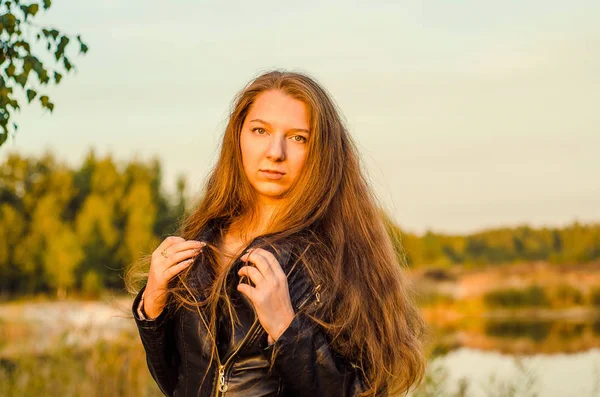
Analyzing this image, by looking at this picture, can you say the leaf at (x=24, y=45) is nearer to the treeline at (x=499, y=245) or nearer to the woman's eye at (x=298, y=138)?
the woman's eye at (x=298, y=138)

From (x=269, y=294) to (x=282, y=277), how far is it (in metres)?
Result: 0.08

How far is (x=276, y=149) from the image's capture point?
2744 millimetres

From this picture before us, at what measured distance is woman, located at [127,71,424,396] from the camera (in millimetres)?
2508

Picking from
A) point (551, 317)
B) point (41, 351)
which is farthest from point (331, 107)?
point (551, 317)

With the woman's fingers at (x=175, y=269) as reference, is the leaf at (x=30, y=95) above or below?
above

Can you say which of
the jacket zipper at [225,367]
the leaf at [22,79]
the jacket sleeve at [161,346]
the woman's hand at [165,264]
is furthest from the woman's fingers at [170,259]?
the leaf at [22,79]

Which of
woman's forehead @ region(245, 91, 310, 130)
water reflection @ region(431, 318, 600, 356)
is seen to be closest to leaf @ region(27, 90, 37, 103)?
woman's forehead @ region(245, 91, 310, 130)

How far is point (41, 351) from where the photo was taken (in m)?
7.46

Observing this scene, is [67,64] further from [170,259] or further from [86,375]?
[86,375]

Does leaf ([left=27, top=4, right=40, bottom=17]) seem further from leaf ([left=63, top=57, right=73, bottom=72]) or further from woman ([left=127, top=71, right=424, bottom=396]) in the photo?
woman ([left=127, top=71, right=424, bottom=396])

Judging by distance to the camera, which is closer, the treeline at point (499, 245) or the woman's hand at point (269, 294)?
the woman's hand at point (269, 294)

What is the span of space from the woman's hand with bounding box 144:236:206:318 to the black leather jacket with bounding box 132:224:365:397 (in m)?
0.06

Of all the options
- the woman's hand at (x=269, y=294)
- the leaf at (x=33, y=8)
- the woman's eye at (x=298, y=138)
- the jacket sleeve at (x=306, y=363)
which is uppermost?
the leaf at (x=33, y=8)

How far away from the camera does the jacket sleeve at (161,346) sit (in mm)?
2676
